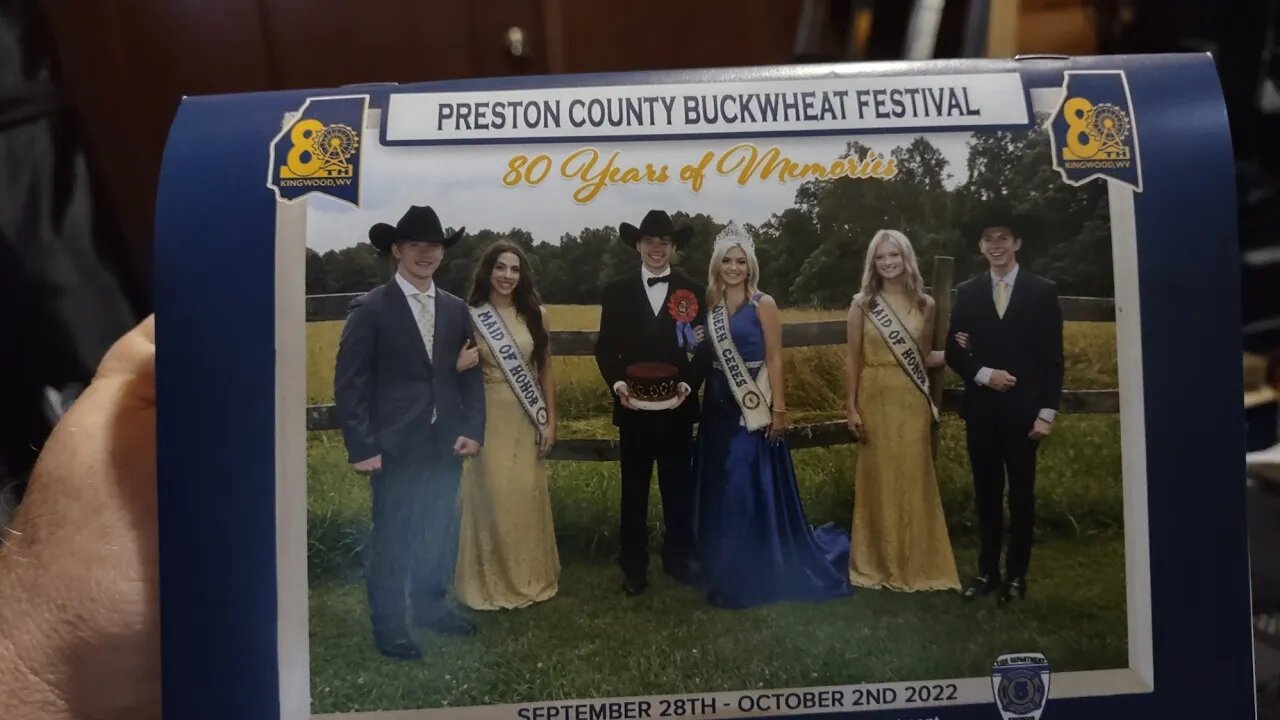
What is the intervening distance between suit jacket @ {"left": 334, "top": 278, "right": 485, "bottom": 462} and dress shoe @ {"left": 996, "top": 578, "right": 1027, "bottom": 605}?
27cm

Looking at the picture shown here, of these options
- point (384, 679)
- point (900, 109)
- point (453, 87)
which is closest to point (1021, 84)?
point (900, 109)

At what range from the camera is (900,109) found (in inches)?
18.1

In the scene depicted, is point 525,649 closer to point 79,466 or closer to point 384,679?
point 384,679

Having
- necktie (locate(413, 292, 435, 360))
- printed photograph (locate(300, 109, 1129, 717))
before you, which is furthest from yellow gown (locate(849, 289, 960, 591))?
necktie (locate(413, 292, 435, 360))

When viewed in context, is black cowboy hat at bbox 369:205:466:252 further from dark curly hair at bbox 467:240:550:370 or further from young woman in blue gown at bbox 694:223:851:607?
young woman in blue gown at bbox 694:223:851:607

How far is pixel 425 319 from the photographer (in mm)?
447

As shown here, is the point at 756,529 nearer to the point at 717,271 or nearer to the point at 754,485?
the point at 754,485

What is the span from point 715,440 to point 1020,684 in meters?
0.19

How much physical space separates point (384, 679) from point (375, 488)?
9 cm

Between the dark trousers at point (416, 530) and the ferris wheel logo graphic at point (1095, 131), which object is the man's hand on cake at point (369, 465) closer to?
the dark trousers at point (416, 530)

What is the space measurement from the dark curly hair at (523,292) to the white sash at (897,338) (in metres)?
0.16

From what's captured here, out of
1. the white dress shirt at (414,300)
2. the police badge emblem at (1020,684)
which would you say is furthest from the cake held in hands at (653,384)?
the police badge emblem at (1020,684)

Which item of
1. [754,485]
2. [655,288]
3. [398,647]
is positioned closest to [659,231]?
[655,288]

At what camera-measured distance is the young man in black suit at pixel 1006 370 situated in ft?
1.45
